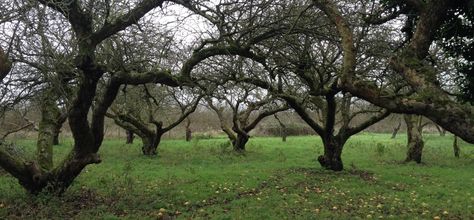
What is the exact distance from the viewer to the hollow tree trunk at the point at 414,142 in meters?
21.1

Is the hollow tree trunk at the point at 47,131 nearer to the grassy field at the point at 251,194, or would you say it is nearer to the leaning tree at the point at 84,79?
the leaning tree at the point at 84,79

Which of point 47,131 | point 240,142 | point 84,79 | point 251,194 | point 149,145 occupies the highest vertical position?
point 84,79

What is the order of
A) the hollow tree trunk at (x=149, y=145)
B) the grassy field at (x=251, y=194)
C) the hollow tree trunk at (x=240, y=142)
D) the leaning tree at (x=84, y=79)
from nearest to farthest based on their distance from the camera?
the leaning tree at (x=84, y=79) < the grassy field at (x=251, y=194) < the hollow tree trunk at (x=149, y=145) < the hollow tree trunk at (x=240, y=142)

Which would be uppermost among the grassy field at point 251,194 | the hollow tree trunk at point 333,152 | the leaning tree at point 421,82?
the leaning tree at point 421,82

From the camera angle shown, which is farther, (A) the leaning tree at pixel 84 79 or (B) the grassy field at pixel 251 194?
(B) the grassy field at pixel 251 194

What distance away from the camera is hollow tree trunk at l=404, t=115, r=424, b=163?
21.1 m

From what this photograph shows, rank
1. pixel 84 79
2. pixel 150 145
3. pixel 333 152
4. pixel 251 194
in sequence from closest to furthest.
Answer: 1. pixel 84 79
2. pixel 251 194
3. pixel 333 152
4. pixel 150 145

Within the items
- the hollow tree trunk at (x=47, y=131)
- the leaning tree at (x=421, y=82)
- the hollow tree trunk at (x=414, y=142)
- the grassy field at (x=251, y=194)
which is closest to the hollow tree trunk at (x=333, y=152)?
the grassy field at (x=251, y=194)

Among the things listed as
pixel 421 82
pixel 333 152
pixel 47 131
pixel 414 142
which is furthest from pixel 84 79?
pixel 414 142

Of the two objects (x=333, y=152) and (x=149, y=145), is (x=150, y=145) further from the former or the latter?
(x=333, y=152)

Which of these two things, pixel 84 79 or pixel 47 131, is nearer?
pixel 84 79

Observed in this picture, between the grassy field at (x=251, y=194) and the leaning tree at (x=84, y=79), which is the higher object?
the leaning tree at (x=84, y=79)

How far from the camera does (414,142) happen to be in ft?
70.1

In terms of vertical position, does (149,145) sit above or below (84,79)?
below
